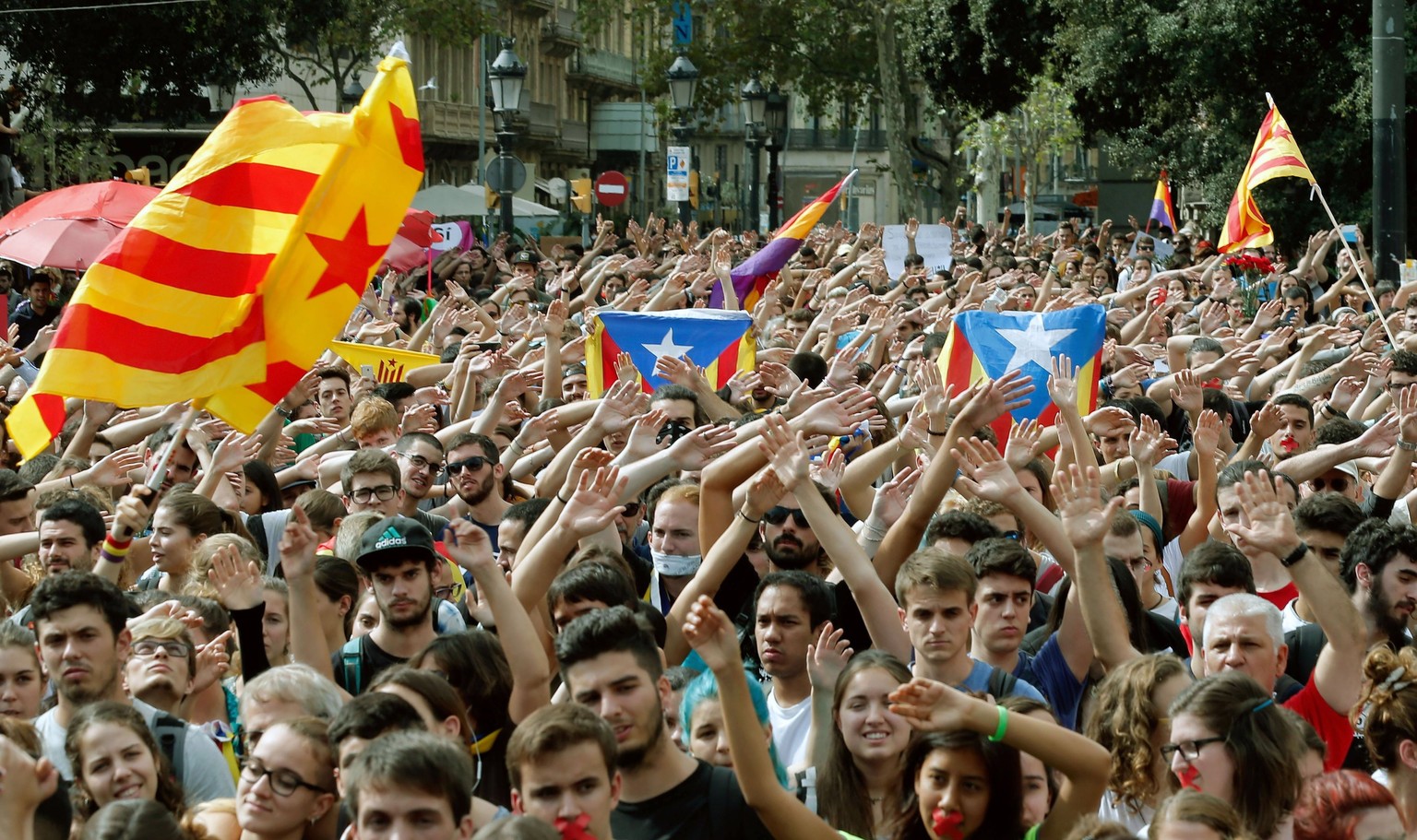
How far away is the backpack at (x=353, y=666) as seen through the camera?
6.28m

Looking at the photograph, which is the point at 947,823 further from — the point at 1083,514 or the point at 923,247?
the point at 923,247

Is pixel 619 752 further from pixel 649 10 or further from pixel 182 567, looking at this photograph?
pixel 649 10

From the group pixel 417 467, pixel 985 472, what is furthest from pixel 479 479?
pixel 985 472

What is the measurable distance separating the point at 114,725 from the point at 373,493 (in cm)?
315

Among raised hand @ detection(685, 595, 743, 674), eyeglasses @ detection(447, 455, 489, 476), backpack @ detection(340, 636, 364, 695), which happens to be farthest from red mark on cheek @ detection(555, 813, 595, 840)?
eyeglasses @ detection(447, 455, 489, 476)

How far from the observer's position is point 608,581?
19.8 ft

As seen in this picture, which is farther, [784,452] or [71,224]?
[71,224]

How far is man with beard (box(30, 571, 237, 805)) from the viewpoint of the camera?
18.1 feet

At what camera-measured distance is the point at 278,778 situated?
481 centimetres

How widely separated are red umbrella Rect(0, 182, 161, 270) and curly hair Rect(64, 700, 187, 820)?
32.9ft

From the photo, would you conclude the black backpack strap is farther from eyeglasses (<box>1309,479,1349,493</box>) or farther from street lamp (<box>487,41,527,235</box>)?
street lamp (<box>487,41,527,235</box>)

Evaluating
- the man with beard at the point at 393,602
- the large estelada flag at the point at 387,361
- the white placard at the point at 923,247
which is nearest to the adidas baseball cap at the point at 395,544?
the man with beard at the point at 393,602

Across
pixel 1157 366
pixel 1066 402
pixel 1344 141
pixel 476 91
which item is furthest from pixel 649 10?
pixel 1066 402

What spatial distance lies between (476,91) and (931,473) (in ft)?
189
